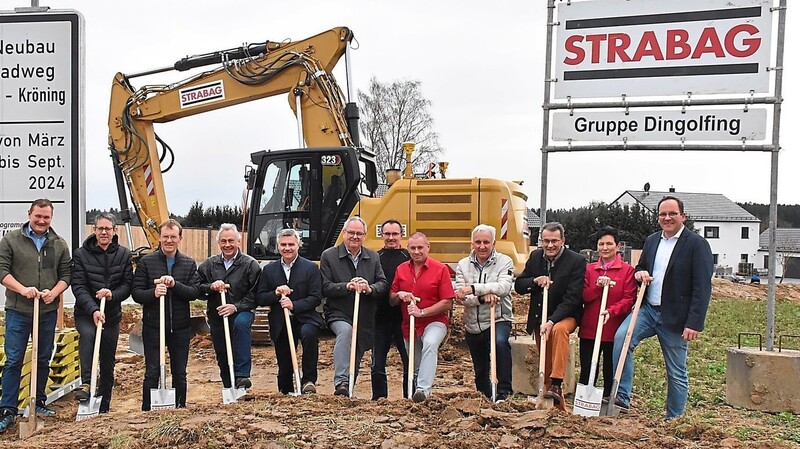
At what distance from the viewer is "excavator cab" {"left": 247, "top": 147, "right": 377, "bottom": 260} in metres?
10.1

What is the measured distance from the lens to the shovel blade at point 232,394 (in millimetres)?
6445

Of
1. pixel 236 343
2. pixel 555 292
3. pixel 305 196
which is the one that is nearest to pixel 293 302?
pixel 236 343

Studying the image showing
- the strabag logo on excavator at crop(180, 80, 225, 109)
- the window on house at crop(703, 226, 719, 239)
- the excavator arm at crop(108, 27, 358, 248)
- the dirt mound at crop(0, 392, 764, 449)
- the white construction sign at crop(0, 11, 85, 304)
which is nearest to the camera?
the dirt mound at crop(0, 392, 764, 449)

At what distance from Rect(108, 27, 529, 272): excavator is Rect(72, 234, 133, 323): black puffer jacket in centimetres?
382

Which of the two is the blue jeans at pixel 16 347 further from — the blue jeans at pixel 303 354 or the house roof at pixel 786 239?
the house roof at pixel 786 239

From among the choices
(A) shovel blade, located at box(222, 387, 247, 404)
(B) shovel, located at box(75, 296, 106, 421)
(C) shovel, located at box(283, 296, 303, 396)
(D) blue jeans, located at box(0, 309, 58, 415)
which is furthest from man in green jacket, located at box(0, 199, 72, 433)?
(C) shovel, located at box(283, 296, 303, 396)

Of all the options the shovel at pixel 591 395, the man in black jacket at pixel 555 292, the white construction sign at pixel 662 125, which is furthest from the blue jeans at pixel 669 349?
the white construction sign at pixel 662 125

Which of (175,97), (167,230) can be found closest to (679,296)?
(167,230)

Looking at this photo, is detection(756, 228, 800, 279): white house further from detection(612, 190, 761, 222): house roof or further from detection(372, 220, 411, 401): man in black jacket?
detection(372, 220, 411, 401): man in black jacket

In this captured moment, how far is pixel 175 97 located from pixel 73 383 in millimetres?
5398

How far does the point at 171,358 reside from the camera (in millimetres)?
6473

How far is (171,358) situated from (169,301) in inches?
19.5

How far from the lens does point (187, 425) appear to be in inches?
191

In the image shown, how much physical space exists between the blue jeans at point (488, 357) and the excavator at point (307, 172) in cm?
315
